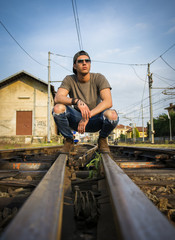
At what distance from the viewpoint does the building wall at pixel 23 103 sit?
18.2 m

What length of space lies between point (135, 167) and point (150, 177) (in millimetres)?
816

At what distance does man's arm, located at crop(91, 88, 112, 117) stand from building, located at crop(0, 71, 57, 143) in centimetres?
1560

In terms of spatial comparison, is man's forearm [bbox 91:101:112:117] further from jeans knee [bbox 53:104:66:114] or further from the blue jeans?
jeans knee [bbox 53:104:66:114]

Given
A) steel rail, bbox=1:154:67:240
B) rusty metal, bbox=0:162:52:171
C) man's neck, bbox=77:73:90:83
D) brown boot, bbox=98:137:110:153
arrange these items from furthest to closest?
man's neck, bbox=77:73:90:83 → brown boot, bbox=98:137:110:153 → rusty metal, bbox=0:162:52:171 → steel rail, bbox=1:154:67:240

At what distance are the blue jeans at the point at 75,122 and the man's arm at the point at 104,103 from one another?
0.20 m

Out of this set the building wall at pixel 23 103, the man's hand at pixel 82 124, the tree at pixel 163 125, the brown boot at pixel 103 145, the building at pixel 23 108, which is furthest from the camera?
the tree at pixel 163 125

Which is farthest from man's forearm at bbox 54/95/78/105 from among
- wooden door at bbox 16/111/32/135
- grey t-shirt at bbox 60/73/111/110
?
wooden door at bbox 16/111/32/135

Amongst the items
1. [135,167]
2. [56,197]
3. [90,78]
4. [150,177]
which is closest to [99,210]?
[56,197]

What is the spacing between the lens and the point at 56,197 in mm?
875

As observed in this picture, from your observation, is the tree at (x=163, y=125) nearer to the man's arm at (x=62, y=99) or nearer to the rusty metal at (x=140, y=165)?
the rusty metal at (x=140, y=165)

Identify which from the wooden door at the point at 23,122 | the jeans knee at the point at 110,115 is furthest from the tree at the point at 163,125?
the jeans knee at the point at 110,115

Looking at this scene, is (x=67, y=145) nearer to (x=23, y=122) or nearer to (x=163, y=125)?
(x=23, y=122)

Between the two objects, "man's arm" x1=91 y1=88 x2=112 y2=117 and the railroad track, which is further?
"man's arm" x1=91 y1=88 x2=112 y2=117

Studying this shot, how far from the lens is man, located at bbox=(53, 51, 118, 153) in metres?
2.98
